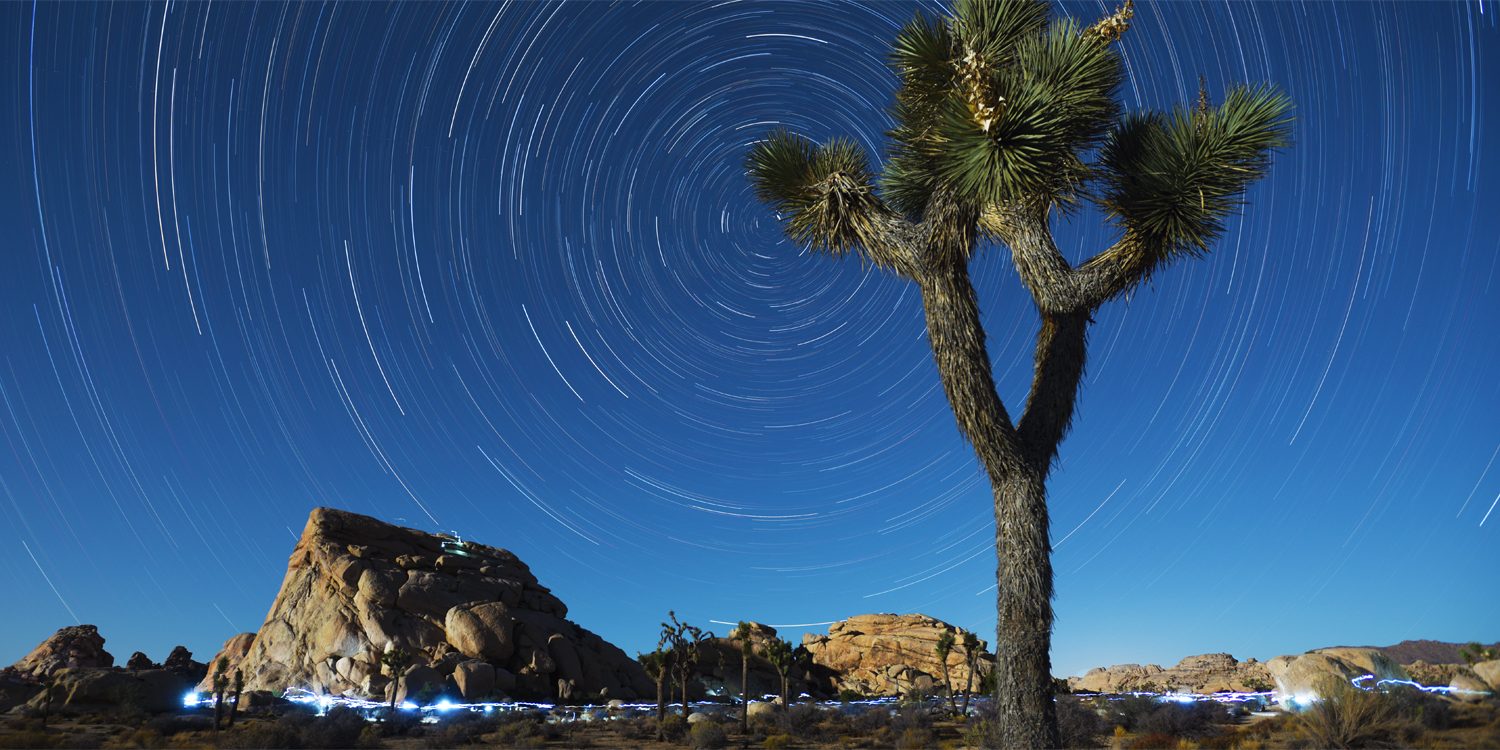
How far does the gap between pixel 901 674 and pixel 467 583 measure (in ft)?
116

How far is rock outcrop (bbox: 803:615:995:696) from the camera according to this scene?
6406 cm

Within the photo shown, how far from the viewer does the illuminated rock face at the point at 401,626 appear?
1686 inches

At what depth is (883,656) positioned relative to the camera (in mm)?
68500

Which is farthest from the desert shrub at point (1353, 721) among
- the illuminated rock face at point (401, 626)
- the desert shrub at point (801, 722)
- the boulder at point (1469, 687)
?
the illuminated rock face at point (401, 626)

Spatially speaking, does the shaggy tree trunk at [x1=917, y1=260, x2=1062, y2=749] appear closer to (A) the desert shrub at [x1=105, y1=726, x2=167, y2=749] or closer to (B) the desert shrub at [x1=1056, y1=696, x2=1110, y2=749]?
(B) the desert shrub at [x1=1056, y1=696, x2=1110, y2=749]

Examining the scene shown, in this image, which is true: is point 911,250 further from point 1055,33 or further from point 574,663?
point 574,663

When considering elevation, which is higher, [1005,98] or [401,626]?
[1005,98]

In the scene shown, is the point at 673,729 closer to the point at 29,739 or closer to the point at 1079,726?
the point at 1079,726

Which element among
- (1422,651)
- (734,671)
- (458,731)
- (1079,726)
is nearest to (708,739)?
(458,731)

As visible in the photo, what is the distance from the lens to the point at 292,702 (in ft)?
123

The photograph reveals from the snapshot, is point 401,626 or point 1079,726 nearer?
point 1079,726

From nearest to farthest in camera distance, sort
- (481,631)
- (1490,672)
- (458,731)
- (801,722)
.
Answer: (1490,672), (458,731), (801,722), (481,631)

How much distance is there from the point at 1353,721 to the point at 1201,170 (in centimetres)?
1254

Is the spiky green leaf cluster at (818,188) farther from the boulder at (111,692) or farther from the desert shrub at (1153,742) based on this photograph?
the boulder at (111,692)
